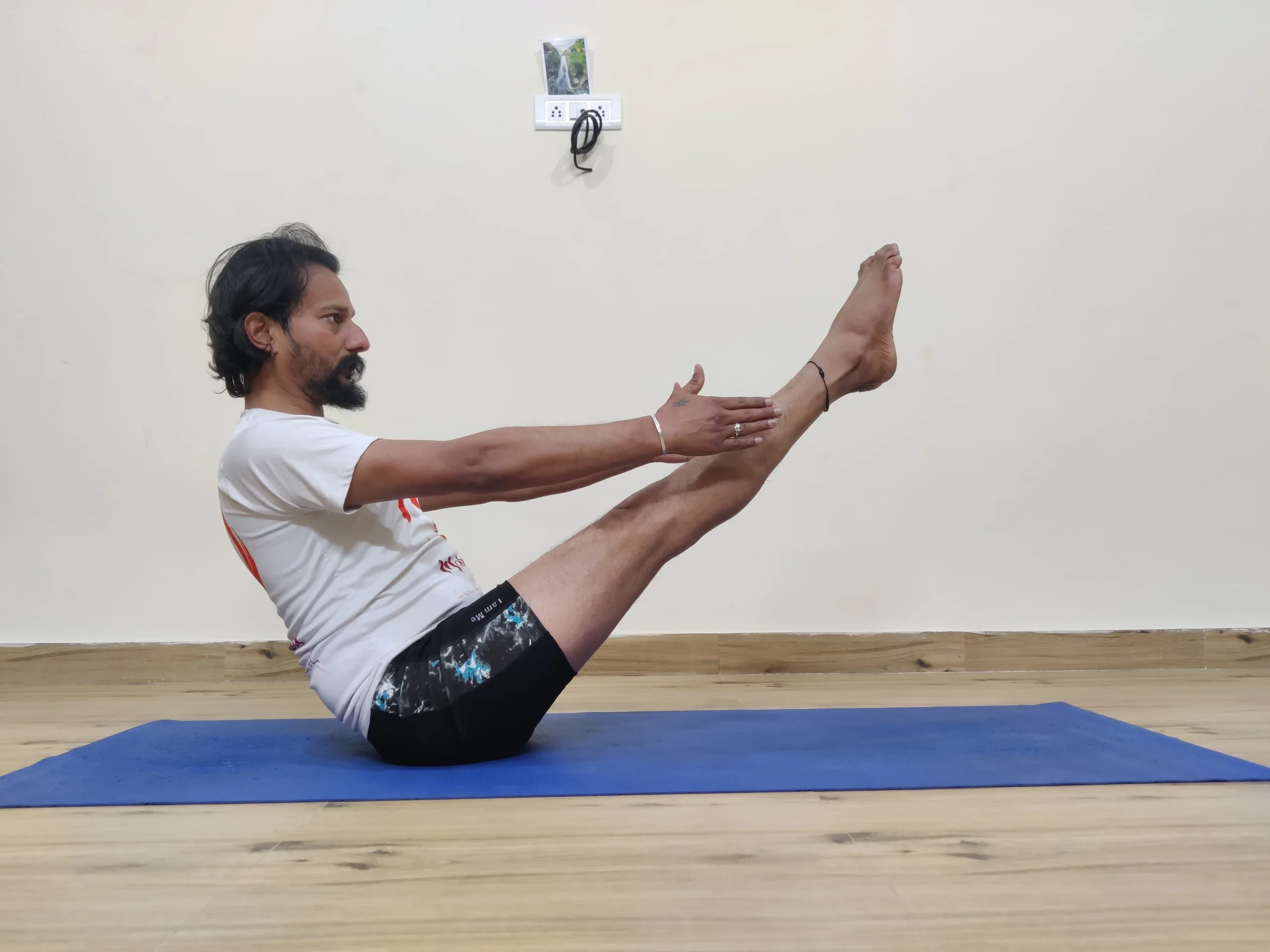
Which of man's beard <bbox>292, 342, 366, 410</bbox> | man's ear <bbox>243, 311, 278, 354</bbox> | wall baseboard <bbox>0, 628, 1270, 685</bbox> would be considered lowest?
wall baseboard <bbox>0, 628, 1270, 685</bbox>

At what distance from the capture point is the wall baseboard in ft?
8.24

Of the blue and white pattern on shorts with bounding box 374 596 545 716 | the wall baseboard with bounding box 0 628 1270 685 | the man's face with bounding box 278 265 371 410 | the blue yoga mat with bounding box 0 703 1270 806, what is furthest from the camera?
the wall baseboard with bounding box 0 628 1270 685

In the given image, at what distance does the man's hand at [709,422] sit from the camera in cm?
137

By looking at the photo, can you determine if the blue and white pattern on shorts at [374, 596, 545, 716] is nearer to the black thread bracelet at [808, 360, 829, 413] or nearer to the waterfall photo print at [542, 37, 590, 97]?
the black thread bracelet at [808, 360, 829, 413]

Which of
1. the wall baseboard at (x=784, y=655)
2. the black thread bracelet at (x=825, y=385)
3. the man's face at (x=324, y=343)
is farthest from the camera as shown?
the wall baseboard at (x=784, y=655)

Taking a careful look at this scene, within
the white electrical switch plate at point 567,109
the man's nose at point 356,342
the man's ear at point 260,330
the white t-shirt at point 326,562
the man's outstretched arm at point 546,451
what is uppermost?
the white electrical switch plate at point 567,109

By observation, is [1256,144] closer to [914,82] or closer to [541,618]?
[914,82]

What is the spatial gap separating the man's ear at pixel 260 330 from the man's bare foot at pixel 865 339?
0.92 metres

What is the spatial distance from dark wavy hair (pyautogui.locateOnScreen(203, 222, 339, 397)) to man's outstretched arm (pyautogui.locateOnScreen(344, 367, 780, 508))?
336 millimetres

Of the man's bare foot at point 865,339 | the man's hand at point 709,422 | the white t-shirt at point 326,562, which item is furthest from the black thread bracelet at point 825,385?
the white t-shirt at point 326,562

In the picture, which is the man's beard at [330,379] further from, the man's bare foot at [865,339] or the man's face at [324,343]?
the man's bare foot at [865,339]

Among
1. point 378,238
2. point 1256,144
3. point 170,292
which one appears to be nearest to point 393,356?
point 378,238

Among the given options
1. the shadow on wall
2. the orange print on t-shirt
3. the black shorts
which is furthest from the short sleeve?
the shadow on wall

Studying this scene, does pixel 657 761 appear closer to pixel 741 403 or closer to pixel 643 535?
pixel 643 535
